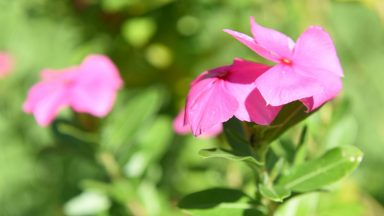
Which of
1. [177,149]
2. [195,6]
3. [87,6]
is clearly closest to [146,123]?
[177,149]

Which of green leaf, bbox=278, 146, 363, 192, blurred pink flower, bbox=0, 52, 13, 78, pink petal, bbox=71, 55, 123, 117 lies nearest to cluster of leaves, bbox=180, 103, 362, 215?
green leaf, bbox=278, 146, 363, 192

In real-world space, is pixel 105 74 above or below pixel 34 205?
below

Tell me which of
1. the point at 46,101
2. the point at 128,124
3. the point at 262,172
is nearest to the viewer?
the point at 262,172

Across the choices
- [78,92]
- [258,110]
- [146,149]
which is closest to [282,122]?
[258,110]

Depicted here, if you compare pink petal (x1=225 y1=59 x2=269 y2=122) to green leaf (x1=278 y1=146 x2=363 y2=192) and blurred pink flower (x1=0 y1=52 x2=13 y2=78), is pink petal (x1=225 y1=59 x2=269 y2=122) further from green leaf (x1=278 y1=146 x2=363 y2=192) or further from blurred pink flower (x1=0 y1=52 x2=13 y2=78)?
blurred pink flower (x1=0 y1=52 x2=13 y2=78)

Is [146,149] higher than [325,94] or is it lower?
higher

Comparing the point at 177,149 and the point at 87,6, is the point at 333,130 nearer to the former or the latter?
the point at 177,149

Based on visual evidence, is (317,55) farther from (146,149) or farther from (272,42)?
(146,149)

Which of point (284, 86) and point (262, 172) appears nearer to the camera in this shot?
point (284, 86)

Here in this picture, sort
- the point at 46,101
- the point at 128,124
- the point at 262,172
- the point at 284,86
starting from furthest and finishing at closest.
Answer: the point at 128,124, the point at 46,101, the point at 262,172, the point at 284,86
